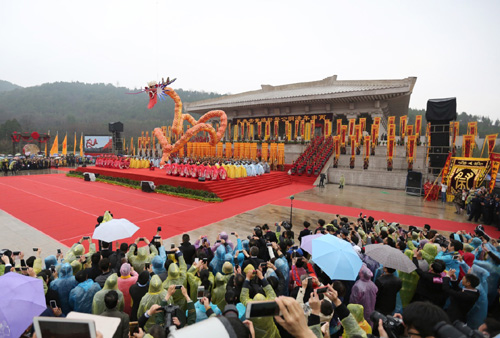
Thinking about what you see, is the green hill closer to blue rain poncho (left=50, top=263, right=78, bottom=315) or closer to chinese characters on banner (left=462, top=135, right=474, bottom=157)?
chinese characters on banner (left=462, top=135, right=474, bottom=157)

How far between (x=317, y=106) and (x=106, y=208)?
2520 cm

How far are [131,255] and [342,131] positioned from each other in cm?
2204

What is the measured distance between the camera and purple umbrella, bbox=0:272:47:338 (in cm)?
195

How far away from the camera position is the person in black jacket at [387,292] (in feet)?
11.5

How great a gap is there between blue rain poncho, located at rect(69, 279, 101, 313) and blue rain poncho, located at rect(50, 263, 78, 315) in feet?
0.39

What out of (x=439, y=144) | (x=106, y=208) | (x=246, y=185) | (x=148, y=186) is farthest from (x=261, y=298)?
(x=439, y=144)

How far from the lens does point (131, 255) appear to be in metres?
4.36

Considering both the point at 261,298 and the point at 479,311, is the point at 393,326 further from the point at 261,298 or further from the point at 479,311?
the point at 479,311

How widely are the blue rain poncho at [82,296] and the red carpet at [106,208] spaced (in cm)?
520

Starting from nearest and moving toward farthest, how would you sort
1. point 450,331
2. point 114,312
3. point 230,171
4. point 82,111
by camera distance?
point 450,331, point 114,312, point 230,171, point 82,111

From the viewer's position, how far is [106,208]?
1175 centimetres

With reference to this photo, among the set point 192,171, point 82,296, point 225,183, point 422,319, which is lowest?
point 225,183

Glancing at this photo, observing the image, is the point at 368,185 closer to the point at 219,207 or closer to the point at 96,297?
the point at 219,207

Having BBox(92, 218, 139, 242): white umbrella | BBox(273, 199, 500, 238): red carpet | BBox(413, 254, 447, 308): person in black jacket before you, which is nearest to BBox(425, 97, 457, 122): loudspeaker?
BBox(273, 199, 500, 238): red carpet
